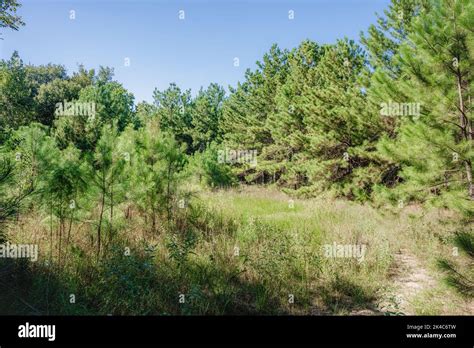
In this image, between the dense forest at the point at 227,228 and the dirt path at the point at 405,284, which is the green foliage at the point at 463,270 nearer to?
the dense forest at the point at 227,228

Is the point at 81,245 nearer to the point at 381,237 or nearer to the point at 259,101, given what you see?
the point at 381,237

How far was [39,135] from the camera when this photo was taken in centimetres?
397

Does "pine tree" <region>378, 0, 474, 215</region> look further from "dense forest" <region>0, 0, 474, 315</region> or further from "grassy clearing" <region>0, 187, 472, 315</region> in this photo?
"grassy clearing" <region>0, 187, 472, 315</region>

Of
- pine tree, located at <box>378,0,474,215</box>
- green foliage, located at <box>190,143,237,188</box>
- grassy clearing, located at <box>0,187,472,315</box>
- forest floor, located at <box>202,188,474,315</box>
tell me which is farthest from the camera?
green foliage, located at <box>190,143,237,188</box>

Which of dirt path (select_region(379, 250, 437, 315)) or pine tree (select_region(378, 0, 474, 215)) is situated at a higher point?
pine tree (select_region(378, 0, 474, 215))

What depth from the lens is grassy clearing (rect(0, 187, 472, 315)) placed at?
3.45 m

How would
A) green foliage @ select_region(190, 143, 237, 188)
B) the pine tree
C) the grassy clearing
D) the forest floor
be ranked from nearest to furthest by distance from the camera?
1. the grassy clearing
2. the forest floor
3. the pine tree
4. green foliage @ select_region(190, 143, 237, 188)

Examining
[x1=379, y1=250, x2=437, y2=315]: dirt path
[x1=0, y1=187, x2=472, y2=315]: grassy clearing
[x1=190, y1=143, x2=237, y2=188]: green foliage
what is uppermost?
[x1=190, y1=143, x2=237, y2=188]: green foliage

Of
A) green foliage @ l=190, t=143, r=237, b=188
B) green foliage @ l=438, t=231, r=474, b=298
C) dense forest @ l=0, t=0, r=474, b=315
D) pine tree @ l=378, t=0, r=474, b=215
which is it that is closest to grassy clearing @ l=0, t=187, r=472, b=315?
dense forest @ l=0, t=0, r=474, b=315

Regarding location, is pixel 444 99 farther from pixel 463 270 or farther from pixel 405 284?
pixel 405 284

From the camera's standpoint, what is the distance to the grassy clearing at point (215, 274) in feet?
11.3

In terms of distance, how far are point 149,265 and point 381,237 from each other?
4.72m

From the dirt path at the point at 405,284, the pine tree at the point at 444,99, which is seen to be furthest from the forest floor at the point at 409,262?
the pine tree at the point at 444,99
